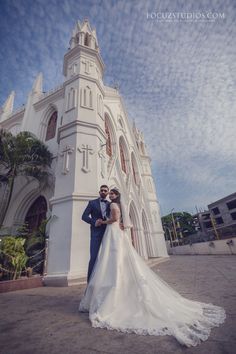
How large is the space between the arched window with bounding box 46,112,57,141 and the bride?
31.1 ft

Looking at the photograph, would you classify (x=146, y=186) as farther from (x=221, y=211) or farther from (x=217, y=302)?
(x=221, y=211)

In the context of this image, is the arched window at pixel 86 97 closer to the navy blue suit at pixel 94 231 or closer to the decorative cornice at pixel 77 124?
the decorative cornice at pixel 77 124

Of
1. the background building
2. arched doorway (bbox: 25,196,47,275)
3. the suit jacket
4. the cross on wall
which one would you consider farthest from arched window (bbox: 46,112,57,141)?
the background building

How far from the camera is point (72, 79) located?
890 centimetres

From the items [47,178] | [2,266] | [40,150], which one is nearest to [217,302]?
[2,266]

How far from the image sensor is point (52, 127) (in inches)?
451

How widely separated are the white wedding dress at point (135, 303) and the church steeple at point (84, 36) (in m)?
12.7

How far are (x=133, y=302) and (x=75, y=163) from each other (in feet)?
Answer: 17.5

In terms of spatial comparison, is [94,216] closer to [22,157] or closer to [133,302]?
[133,302]

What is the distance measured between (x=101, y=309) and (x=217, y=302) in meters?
1.64

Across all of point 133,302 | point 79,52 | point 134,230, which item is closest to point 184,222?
point 134,230

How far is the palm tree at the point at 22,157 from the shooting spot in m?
8.12

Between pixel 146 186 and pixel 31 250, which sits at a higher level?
pixel 146 186

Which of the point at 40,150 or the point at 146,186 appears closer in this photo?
the point at 40,150
